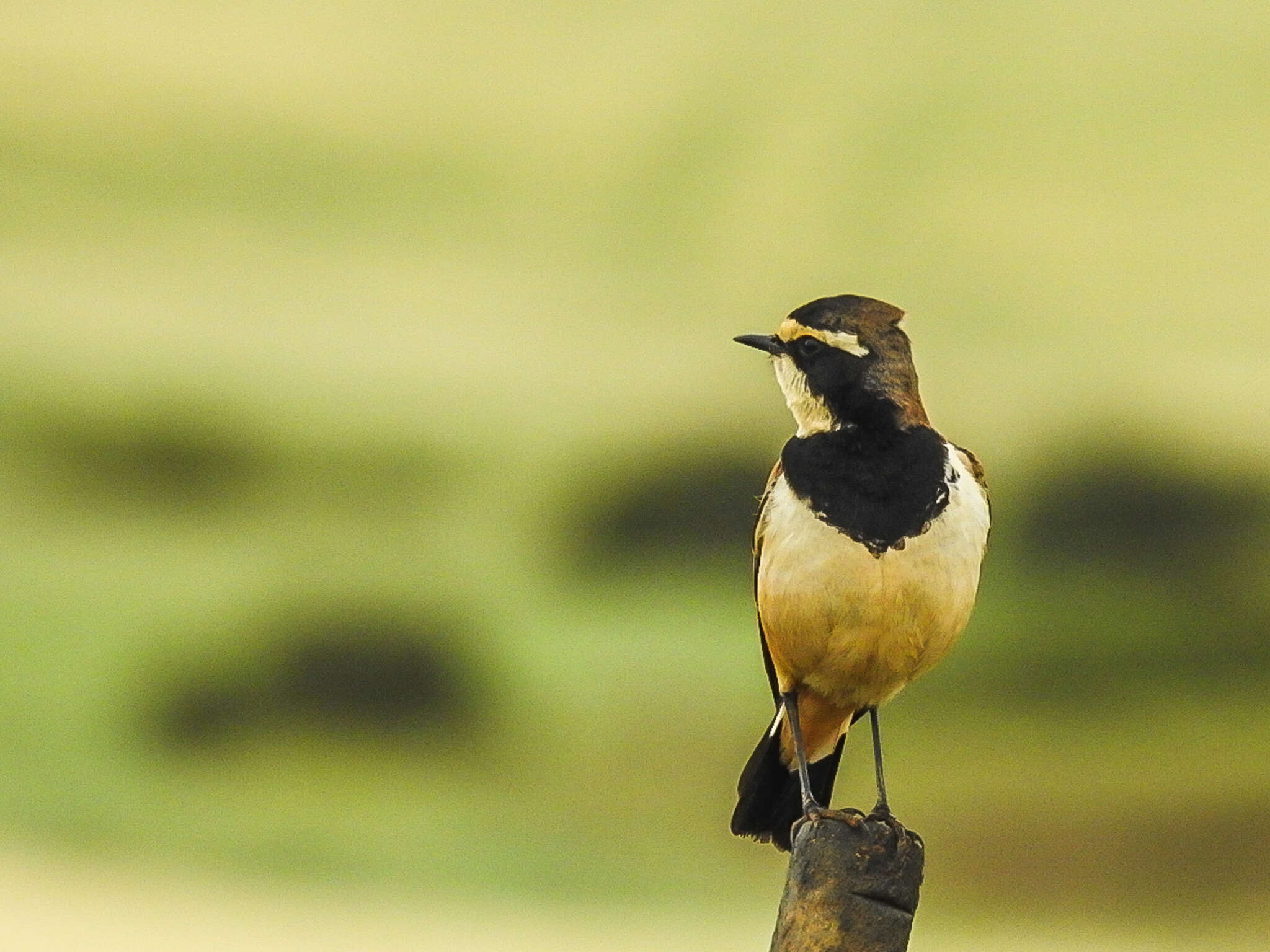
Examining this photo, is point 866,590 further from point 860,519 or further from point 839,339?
point 839,339

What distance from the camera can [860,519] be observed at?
2426 millimetres

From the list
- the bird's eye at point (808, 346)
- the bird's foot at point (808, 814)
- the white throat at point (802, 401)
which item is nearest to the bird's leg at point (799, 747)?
the bird's foot at point (808, 814)

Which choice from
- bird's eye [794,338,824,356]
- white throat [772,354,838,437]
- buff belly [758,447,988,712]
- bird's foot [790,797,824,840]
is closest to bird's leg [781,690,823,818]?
bird's foot [790,797,824,840]

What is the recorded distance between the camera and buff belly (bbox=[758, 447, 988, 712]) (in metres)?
2.41

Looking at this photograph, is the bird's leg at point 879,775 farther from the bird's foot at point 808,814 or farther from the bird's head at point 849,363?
the bird's head at point 849,363

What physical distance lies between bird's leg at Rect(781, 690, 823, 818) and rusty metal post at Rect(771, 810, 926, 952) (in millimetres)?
186

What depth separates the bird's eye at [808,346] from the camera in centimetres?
251

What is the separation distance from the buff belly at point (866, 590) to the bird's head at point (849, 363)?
0.44 feet

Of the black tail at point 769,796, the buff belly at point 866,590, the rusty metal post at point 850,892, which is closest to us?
the rusty metal post at point 850,892

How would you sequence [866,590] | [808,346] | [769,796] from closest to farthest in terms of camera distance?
[866,590]
[808,346]
[769,796]

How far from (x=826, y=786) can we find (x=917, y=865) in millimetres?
548

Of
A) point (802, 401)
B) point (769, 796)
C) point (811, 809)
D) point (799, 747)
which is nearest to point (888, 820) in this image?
point (811, 809)

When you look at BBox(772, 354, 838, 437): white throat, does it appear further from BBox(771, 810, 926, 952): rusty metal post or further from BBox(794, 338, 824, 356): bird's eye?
BBox(771, 810, 926, 952): rusty metal post

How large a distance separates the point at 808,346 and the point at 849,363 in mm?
73
